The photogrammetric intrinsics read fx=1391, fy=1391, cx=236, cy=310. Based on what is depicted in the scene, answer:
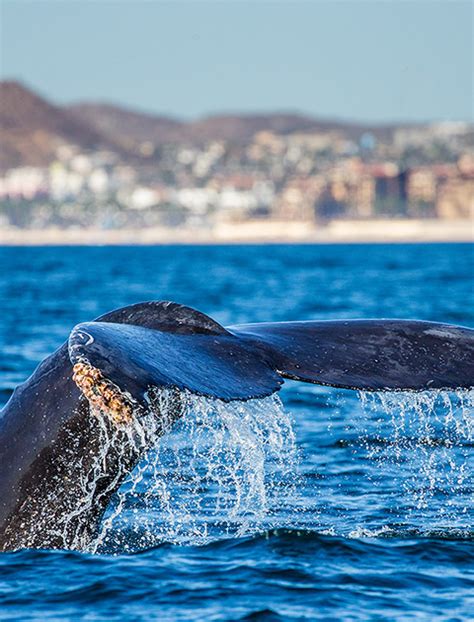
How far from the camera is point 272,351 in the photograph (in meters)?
4.83

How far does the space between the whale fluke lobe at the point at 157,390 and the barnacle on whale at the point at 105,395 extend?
55 cm

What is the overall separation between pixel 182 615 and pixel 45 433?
34.5 inches

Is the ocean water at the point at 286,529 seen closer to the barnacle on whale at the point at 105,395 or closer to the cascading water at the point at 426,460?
the cascading water at the point at 426,460

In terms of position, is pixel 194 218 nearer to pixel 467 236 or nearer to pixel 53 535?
pixel 467 236

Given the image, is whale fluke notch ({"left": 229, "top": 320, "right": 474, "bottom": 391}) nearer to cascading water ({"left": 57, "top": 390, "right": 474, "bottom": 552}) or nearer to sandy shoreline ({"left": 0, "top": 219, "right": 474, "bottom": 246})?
cascading water ({"left": 57, "top": 390, "right": 474, "bottom": 552})

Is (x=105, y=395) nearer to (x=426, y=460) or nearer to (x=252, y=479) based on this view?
(x=252, y=479)

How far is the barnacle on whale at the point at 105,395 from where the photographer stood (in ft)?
12.5

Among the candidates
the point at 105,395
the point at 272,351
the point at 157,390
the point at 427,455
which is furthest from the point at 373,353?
the point at 427,455

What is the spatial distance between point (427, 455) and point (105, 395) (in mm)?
5277

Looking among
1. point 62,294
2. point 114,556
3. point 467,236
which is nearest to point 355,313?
point 62,294

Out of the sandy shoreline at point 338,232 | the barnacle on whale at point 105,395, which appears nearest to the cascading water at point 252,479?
the barnacle on whale at point 105,395

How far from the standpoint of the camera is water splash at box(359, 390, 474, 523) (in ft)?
23.8

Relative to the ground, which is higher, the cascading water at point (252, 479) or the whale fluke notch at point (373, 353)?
the whale fluke notch at point (373, 353)

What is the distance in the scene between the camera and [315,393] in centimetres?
1248
